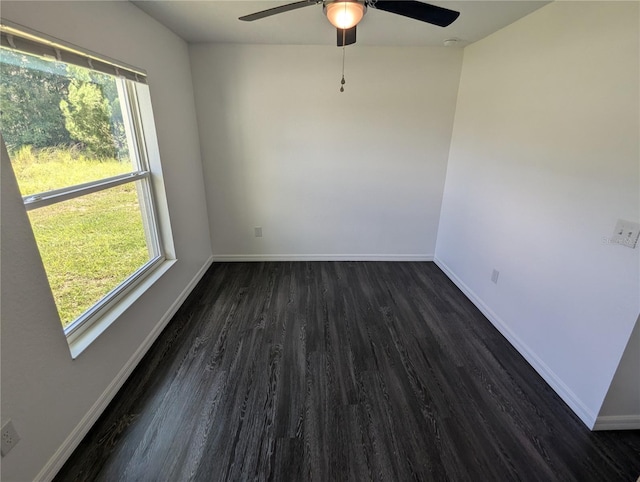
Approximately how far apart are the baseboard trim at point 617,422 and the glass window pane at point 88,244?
9.70 feet

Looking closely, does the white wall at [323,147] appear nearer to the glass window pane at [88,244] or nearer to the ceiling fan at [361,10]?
the glass window pane at [88,244]

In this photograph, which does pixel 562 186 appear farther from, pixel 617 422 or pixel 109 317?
pixel 109 317

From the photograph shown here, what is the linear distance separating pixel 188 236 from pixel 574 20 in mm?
3315

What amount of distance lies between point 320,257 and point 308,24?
2396 millimetres

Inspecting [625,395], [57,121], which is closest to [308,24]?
[57,121]

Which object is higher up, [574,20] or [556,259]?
[574,20]

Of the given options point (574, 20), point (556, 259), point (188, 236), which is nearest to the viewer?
point (574, 20)

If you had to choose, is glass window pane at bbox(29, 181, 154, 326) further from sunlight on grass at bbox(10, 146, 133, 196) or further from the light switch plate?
the light switch plate

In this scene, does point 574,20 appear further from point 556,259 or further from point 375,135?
point 375,135

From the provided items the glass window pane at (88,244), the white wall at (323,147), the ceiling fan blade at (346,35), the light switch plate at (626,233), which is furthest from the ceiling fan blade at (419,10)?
the glass window pane at (88,244)

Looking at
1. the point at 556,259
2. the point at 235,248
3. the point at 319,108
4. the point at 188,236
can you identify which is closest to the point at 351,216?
the point at 319,108

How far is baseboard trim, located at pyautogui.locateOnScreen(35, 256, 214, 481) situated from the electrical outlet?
0.25m

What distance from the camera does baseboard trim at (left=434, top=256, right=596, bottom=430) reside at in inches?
67.2

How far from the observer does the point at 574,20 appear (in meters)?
1.75
